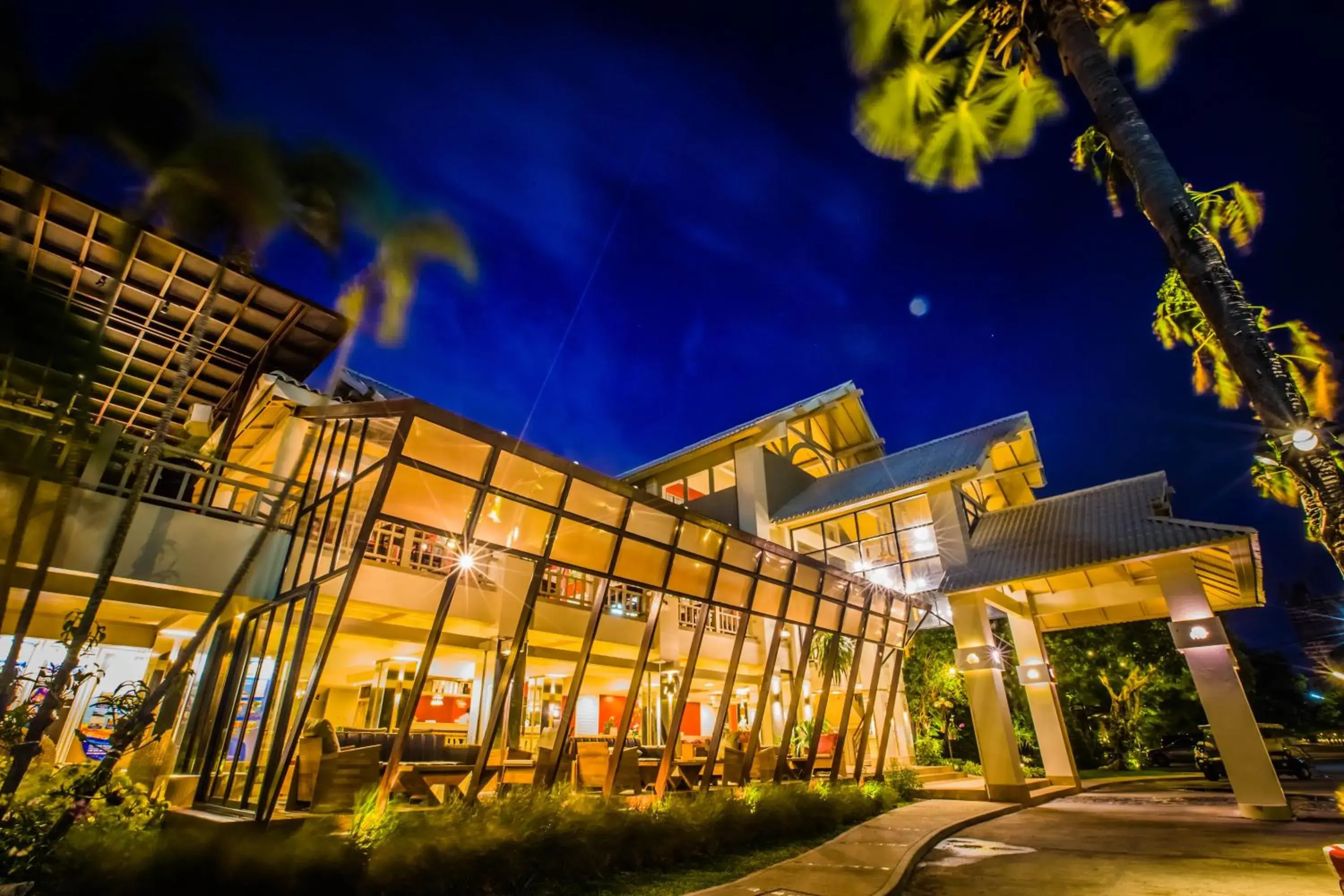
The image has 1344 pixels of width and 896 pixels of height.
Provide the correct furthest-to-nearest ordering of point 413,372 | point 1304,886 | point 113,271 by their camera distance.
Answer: point 413,372 < point 113,271 < point 1304,886

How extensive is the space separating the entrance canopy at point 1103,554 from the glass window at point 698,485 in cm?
885

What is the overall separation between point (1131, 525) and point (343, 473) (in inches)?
600

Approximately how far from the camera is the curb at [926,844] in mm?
6094

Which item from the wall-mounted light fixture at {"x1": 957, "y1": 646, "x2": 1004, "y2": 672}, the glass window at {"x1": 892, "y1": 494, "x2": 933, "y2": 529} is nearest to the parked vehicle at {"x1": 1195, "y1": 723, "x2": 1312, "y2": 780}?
the wall-mounted light fixture at {"x1": 957, "y1": 646, "x2": 1004, "y2": 672}

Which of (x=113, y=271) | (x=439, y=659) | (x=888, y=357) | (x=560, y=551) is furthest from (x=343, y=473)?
(x=888, y=357)

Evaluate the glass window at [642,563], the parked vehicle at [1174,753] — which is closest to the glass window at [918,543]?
the glass window at [642,563]

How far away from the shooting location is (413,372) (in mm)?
91938

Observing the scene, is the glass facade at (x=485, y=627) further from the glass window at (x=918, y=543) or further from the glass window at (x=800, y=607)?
the glass window at (x=918, y=543)

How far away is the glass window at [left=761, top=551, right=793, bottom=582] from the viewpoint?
36.0 ft

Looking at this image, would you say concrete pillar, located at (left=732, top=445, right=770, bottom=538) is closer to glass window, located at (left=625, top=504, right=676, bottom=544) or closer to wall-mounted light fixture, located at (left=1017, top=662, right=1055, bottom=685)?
wall-mounted light fixture, located at (left=1017, top=662, right=1055, bottom=685)

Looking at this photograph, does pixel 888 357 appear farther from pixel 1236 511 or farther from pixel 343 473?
pixel 343 473

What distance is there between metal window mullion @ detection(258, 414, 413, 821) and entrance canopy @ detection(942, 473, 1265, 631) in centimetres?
1246

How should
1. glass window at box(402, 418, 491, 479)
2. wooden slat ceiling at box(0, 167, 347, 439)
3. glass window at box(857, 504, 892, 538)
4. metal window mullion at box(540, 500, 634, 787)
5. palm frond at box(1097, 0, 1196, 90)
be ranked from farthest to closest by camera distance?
glass window at box(857, 504, 892, 538), wooden slat ceiling at box(0, 167, 347, 439), metal window mullion at box(540, 500, 634, 787), palm frond at box(1097, 0, 1196, 90), glass window at box(402, 418, 491, 479)

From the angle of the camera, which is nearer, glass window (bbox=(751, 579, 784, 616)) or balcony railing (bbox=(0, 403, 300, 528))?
balcony railing (bbox=(0, 403, 300, 528))
